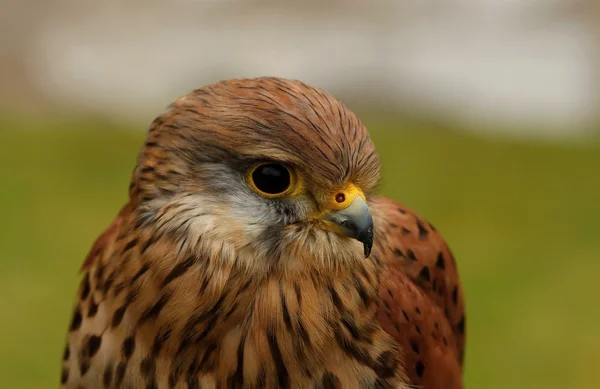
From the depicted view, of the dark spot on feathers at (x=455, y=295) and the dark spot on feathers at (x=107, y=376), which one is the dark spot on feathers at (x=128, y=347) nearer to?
the dark spot on feathers at (x=107, y=376)

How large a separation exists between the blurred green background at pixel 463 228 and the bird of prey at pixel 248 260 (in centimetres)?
212

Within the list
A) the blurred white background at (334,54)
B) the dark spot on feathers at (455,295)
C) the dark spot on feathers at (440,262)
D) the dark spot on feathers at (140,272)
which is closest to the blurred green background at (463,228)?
the blurred white background at (334,54)

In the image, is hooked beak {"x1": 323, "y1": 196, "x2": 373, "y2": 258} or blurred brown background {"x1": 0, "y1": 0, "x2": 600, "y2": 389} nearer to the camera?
hooked beak {"x1": 323, "y1": 196, "x2": 373, "y2": 258}

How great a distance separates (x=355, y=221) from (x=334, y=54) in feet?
19.6

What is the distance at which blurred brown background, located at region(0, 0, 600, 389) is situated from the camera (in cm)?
431

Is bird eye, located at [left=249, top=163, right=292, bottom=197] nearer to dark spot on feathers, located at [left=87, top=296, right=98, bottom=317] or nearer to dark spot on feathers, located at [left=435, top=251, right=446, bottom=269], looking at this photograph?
dark spot on feathers, located at [left=87, top=296, right=98, bottom=317]

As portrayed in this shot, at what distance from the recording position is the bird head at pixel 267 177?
166 centimetres

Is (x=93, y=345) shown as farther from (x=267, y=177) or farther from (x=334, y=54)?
(x=334, y=54)

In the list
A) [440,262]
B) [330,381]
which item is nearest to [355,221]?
[330,381]

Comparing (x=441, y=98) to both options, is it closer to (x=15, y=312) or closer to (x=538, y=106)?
(x=538, y=106)

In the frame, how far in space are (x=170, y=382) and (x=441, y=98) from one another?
5.54 m

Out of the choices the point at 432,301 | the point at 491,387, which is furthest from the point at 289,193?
the point at 491,387

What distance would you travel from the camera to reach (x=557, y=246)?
5.02 metres

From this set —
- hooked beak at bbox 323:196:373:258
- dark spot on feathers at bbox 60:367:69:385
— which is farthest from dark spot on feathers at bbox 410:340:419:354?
dark spot on feathers at bbox 60:367:69:385
